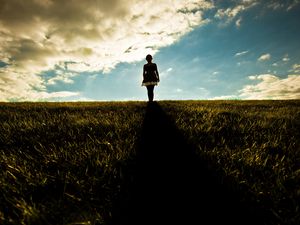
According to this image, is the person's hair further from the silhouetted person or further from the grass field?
the grass field

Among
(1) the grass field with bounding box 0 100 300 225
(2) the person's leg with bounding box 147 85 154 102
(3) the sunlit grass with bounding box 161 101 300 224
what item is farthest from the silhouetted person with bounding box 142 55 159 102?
(1) the grass field with bounding box 0 100 300 225

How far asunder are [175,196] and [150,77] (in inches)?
410

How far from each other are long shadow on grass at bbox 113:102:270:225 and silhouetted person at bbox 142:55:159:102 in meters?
9.35

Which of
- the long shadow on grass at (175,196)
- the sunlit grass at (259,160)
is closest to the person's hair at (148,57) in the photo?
the sunlit grass at (259,160)

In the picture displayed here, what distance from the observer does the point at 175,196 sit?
2.00 metres

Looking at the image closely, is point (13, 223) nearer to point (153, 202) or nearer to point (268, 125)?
point (153, 202)

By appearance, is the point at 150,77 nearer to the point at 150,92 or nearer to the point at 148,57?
the point at 150,92

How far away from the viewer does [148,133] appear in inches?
154

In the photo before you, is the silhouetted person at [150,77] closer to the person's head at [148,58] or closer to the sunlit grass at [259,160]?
the person's head at [148,58]

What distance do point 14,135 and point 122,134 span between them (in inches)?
67.1

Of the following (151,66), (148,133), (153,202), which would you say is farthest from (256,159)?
(151,66)

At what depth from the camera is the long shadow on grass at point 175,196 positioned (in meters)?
1.73

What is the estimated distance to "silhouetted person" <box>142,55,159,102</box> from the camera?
12102mm

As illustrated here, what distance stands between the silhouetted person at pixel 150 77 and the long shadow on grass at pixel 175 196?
935cm
